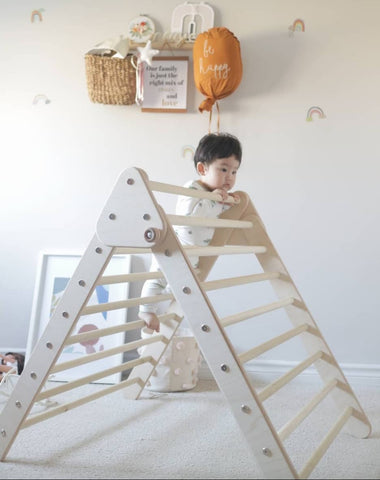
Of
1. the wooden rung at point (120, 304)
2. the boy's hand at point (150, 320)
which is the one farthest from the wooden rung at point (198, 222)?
the boy's hand at point (150, 320)

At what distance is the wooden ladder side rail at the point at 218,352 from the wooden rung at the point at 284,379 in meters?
0.06

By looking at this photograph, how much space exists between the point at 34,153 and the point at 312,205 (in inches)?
55.8

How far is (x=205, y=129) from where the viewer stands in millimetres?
2297

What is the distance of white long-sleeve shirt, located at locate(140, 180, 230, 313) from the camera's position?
157 cm

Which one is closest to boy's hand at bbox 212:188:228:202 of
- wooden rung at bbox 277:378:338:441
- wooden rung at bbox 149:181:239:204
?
wooden rung at bbox 149:181:239:204

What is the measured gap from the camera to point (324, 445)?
4.12ft

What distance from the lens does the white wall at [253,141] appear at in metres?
2.21

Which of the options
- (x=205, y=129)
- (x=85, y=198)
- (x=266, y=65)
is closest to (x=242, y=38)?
(x=266, y=65)

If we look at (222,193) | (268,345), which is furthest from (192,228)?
(268,345)

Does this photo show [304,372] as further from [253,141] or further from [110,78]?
[110,78]

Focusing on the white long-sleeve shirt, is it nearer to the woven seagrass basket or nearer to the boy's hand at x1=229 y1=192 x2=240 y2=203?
the boy's hand at x1=229 y1=192 x2=240 y2=203

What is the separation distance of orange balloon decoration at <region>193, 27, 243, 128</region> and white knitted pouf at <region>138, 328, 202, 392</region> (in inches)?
44.2

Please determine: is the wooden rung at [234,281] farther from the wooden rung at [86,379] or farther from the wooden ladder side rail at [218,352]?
the wooden rung at [86,379]

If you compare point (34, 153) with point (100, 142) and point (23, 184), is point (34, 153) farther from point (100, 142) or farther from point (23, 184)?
point (100, 142)
